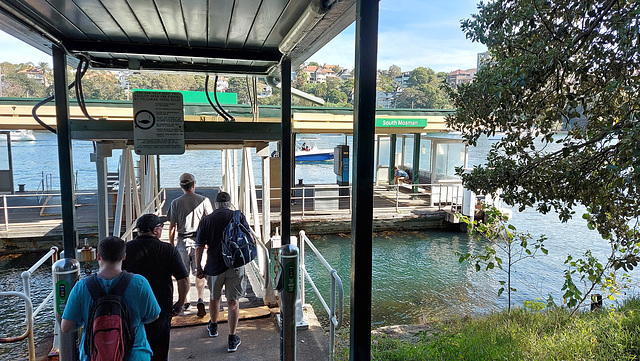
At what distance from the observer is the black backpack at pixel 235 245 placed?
389cm

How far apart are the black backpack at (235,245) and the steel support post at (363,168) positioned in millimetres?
1683

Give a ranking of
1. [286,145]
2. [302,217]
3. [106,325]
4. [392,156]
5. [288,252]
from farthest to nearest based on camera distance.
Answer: [392,156] → [302,217] → [286,145] → [288,252] → [106,325]

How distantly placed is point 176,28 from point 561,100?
3627 mm

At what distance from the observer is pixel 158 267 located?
3.01 meters

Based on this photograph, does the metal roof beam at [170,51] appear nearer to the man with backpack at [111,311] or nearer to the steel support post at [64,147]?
the steel support post at [64,147]

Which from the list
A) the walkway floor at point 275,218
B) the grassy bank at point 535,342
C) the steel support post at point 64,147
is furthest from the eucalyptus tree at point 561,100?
the walkway floor at point 275,218

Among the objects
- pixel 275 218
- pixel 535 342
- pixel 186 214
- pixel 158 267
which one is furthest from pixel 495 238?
pixel 275 218

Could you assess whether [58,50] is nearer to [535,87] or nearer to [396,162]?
[535,87]

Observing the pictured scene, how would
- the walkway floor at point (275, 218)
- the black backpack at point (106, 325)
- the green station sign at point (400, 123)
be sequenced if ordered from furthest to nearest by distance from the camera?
the green station sign at point (400, 123), the walkway floor at point (275, 218), the black backpack at point (106, 325)

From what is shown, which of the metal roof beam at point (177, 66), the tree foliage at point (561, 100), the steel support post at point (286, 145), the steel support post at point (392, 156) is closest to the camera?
the tree foliage at point (561, 100)

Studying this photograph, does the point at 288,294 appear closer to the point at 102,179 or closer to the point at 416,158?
the point at 102,179

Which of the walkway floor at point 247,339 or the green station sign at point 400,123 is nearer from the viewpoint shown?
the walkway floor at point 247,339

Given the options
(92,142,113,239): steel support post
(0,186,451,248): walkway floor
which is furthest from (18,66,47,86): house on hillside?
(92,142,113,239): steel support post

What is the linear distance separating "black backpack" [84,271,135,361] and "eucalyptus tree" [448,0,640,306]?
3247 mm
